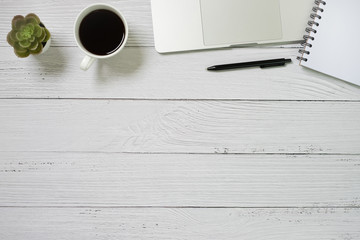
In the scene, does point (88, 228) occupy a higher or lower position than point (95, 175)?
lower

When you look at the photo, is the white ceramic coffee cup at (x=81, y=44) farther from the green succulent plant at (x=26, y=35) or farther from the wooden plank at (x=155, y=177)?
the wooden plank at (x=155, y=177)

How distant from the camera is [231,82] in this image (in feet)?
2.21

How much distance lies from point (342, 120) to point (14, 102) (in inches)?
26.3

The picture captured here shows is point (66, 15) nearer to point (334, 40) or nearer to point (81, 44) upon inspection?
point (81, 44)

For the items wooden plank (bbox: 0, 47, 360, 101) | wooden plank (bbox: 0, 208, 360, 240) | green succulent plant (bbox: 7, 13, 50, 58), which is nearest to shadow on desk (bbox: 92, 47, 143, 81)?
wooden plank (bbox: 0, 47, 360, 101)

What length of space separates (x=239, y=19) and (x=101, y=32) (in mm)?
272

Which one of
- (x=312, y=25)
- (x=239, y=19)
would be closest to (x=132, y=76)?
(x=239, y=19)

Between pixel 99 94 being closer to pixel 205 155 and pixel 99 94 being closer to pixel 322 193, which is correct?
pixel 205 155

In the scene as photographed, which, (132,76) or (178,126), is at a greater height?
(132,76)

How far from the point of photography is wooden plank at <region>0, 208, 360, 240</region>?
68 centimetres

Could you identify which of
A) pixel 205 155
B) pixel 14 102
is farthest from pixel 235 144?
pixel 14 102

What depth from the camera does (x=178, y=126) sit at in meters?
0.68

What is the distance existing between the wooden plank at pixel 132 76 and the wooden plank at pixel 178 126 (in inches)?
0.8

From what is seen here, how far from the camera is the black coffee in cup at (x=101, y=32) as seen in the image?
0.62 m
